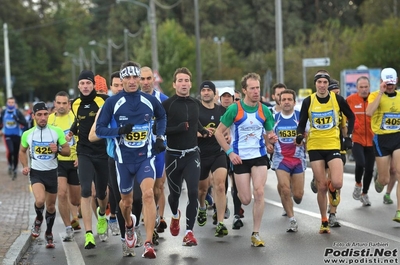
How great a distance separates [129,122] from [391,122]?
4545mm

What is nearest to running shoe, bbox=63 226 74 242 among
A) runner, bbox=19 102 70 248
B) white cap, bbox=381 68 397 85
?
runner, bbox=19 102 70 248

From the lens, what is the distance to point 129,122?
10.1 meters

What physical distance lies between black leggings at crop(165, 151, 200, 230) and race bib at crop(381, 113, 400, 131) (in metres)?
3.19

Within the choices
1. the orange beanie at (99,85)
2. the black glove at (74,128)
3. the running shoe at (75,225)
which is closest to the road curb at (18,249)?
the running shoe at (75,225)

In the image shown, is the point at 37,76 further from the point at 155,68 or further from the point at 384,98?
the point at 384,98

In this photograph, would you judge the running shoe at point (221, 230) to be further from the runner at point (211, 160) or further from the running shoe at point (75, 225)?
the running shoe at point (75, 225)

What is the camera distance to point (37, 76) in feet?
400

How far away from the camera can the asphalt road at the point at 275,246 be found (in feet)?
32.5

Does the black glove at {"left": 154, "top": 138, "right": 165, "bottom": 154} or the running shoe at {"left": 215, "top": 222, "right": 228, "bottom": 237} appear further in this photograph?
the running shoe at {"left": 215, "top": 222, "right": 228, "bottom": 237}

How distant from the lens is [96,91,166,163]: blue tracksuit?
10141mm

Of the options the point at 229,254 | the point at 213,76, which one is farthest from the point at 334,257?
the point at 213,76

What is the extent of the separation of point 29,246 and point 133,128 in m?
2.88

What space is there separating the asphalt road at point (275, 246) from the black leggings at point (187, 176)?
0.44 m

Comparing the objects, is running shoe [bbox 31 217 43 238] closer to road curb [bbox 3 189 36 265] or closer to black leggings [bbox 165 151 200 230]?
road curb [bbox 3 189 36 265]
